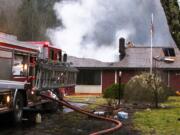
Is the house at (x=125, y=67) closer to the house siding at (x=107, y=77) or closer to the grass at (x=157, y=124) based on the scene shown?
the house siding at (x=107, y=77)

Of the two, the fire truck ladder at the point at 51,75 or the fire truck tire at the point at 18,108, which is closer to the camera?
the fire truck tire at the point at 18,108

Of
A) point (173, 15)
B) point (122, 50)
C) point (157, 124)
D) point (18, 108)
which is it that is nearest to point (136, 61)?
point (122, 50)

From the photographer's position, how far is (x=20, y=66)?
1905 centimetres

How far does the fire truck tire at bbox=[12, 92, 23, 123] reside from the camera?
18.2 meters

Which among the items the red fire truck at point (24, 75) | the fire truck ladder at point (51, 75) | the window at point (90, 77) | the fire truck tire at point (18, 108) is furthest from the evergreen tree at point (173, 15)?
the window at point (90, 77)

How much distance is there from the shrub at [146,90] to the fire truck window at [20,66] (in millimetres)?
10795

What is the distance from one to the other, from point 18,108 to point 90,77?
32196 mm

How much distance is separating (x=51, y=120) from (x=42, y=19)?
167 feet

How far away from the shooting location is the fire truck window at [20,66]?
60.6ft

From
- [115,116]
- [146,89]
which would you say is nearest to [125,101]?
[146,89]

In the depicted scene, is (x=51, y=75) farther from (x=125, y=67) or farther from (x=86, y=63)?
(x=86, y=63)

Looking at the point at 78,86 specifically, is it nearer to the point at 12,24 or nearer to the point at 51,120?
the point at 12,24

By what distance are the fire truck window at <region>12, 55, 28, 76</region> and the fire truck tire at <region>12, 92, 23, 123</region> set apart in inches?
28.1

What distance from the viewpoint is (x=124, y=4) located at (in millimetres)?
66438
